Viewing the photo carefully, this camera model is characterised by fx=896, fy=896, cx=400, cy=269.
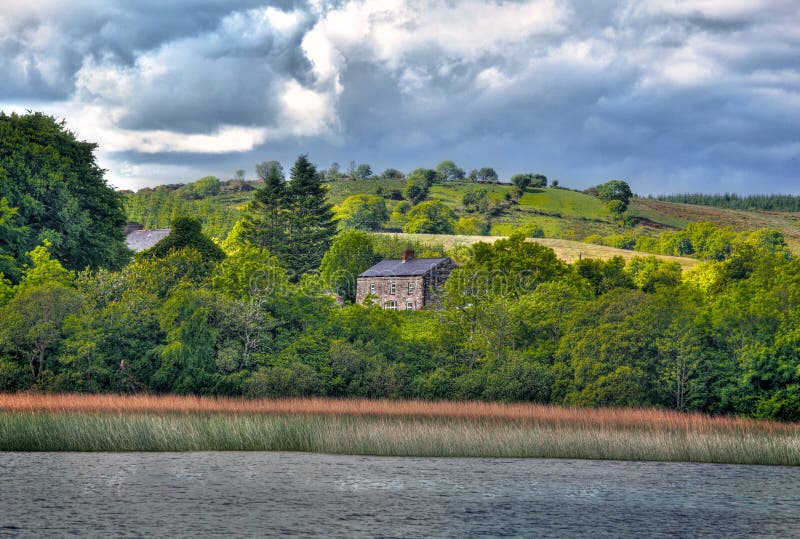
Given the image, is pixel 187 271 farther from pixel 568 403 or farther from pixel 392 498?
pixel 392 498

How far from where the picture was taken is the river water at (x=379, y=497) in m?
18.0

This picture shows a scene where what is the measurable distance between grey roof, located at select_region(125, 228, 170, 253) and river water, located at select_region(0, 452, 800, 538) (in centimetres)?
11754

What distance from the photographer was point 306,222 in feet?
397

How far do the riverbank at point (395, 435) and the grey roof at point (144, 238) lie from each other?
110584mm

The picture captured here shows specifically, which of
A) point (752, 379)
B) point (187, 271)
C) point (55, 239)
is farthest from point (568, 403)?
point (55, 239)

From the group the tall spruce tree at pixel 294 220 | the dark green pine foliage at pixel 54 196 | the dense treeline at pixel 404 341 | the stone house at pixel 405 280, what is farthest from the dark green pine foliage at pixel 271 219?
the dense treeline at pixel 404 341

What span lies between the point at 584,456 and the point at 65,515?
1749 centimetres

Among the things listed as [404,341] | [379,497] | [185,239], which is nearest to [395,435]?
[379,497]

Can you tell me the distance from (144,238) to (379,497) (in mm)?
131507

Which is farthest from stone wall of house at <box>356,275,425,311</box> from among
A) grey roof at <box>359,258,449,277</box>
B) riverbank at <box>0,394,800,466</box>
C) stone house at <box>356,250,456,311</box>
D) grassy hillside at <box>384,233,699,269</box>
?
riverbank at <box>0,394,800,466</box>

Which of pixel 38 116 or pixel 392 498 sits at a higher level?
pixel 38 116

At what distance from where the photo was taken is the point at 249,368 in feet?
136

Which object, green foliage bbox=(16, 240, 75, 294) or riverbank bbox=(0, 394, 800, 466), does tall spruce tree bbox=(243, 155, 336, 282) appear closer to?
green foliage bbox=(16, 240, 75, 294)

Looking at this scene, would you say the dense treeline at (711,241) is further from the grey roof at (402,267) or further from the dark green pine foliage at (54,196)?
the dark green pine foliage at (54,196)
